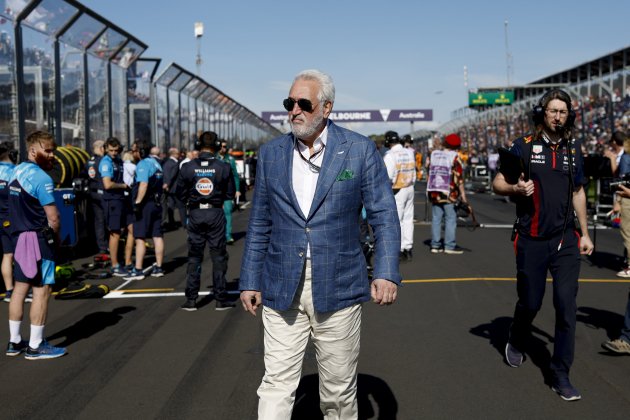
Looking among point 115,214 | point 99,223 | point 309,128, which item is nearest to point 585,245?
point 309,128

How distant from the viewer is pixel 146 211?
958cm

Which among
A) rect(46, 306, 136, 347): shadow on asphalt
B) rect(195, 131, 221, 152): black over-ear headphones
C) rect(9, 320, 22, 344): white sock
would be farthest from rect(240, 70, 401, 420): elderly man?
rect(195, 131, 221, 152): black over-ear headphones

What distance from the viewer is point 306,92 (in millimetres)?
3291

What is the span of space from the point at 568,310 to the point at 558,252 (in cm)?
39

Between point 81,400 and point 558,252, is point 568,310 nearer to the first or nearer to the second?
point 558,252

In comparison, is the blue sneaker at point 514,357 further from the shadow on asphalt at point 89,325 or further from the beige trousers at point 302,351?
the shadow on asphalt at point 89,325

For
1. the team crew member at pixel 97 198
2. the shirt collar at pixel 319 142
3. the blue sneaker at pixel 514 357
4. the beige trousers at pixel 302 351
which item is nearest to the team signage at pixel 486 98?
the team crew member at pixel 97 198

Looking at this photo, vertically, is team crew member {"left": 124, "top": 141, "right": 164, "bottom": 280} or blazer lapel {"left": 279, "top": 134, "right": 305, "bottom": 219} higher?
blazer lapel {"left": 279, "top": 134, "right": 305, "bottom": 219}

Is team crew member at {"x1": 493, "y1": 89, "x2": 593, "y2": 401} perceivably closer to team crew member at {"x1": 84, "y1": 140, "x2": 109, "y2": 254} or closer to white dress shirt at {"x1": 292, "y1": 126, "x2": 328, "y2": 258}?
white dress shirt at {"x1": 292, "y1": 126, "x2": 328, "y2": 258}

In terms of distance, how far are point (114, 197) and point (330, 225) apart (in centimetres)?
726

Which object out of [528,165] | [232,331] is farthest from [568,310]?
[232,331]

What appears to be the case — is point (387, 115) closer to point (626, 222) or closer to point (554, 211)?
point (626, 222)

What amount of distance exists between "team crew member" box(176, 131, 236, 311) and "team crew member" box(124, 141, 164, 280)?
73.7 inches

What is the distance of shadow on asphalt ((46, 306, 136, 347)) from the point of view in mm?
6363
